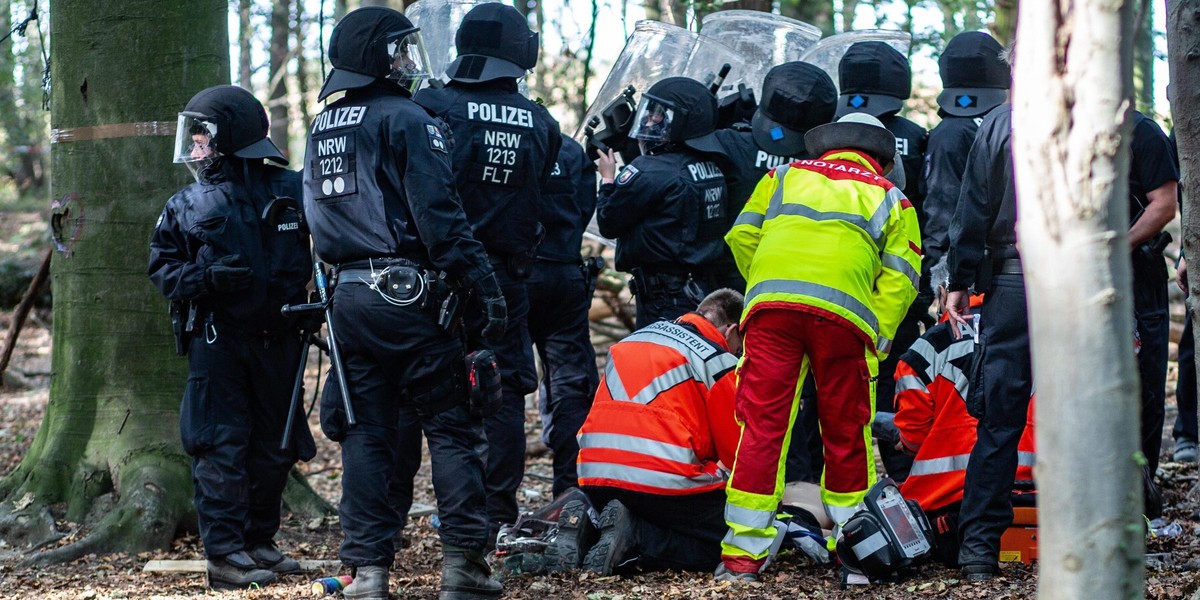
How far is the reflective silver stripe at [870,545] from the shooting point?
4219mm

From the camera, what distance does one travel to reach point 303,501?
232 inches

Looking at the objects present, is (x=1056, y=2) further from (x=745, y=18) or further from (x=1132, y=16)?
(x=745, y=18)

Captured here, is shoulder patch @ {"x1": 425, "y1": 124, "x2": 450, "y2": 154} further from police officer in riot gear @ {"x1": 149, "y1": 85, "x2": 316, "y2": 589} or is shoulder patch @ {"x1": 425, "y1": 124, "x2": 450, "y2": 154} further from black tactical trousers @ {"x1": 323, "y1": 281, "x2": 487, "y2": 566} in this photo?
police officer in riot gear @ {"x1": 149, "y1": 85, "x2": 316, "y2": 589}

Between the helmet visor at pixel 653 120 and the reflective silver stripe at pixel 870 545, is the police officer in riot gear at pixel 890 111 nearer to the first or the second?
the helmet visor at pixel 653 120

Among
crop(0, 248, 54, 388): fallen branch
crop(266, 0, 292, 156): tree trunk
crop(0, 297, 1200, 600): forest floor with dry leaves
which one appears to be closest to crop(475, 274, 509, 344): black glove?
crop(0, 297, 1200, 600): forest floor with dry leaves

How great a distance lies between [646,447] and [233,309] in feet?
5.65

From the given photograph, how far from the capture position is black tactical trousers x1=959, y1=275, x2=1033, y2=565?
406cm

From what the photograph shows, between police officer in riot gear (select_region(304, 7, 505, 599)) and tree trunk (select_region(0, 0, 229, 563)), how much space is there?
153 centimetres

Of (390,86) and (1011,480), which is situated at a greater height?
(390,86)

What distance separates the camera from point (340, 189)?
422 centimetres

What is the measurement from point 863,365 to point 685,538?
38.3 inches

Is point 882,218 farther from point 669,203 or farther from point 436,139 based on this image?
point 436,139

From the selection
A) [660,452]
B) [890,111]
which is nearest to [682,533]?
[660,452]

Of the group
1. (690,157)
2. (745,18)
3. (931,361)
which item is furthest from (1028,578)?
(745,18)
